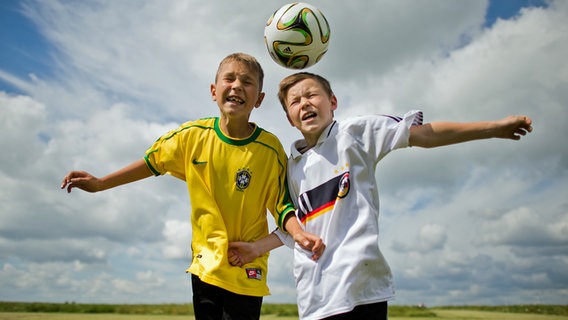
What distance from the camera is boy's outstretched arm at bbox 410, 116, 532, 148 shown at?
11.3 feet

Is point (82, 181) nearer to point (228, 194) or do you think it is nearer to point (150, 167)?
point (150, 167)

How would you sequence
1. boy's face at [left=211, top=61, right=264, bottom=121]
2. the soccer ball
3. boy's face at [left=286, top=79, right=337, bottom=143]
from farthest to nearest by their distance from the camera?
1. the soccer ball
2. boy's face at [left=211, top=61, right=264, bottom=121]
3. boy's face at [left=286, top=79, right=337, bottom=143]

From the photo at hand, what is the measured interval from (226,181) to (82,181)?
1.47 meters

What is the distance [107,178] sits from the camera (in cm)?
452

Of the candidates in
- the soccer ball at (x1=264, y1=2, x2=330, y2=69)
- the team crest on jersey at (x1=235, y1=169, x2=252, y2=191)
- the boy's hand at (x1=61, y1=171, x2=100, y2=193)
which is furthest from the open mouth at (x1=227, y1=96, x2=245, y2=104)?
the boy's hand at (x1=61, y1=171, x2=100, y2=193)

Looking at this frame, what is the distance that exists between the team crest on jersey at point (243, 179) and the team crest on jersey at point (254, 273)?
0.71 metres

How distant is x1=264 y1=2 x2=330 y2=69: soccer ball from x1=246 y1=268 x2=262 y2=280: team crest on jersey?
2.10 m

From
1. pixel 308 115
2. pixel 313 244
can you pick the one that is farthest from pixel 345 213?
pixel 308 115

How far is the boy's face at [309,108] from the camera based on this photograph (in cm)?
386

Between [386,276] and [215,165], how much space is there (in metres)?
1.77

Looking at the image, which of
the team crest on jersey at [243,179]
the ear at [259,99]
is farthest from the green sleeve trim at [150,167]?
the ear at [259,99]

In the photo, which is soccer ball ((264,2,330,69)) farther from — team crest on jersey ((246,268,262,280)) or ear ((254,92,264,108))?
team crest on jersey ((246,268,262,280))

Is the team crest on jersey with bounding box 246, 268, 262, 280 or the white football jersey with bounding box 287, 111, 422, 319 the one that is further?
the team crest on jersey with bounding box 246, 268, 262, 280

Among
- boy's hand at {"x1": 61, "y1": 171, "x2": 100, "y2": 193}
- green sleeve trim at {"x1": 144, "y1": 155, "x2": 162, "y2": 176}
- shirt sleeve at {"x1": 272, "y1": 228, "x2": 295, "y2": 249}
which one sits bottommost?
shirt sleeve at {"x1": 272, "y1": 228, "x2": 295, "y2": 249}
